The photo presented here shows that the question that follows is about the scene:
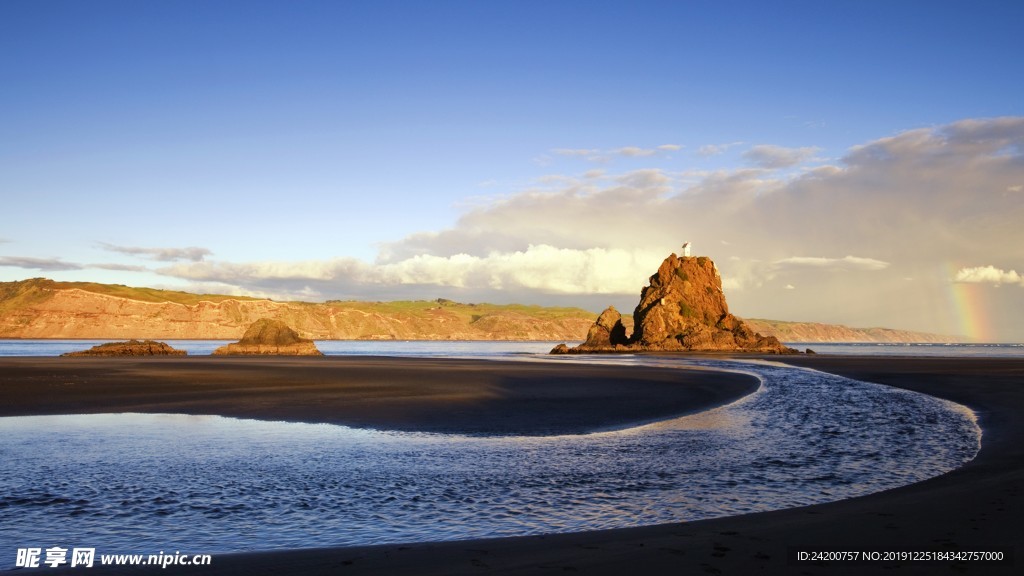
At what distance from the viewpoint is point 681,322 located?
434ft

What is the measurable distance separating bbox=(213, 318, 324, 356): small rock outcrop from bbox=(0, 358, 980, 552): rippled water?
241 ft

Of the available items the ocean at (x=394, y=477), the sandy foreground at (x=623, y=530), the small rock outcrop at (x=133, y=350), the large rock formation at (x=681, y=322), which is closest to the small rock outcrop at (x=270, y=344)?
the small rock outcrop at (x=133, y=350)

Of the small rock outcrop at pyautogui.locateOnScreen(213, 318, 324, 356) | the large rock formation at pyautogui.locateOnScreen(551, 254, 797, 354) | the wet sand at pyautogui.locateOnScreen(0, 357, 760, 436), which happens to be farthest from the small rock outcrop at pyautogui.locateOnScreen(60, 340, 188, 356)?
the large rock formation at pyautogui.locateOnScreen(551, 254, 797, 354)

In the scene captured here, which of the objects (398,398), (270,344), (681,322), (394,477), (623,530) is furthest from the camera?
(681,322)

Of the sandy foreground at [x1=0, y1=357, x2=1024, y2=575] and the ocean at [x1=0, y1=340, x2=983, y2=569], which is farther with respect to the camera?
the ocean at [x1=0, y1=340, x2=983, y2=569]

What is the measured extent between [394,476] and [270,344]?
8731cm

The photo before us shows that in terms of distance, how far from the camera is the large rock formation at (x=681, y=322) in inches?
4970

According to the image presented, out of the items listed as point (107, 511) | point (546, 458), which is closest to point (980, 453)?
point (546, 458)

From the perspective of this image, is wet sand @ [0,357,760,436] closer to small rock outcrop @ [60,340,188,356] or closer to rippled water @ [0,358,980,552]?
rippled water @ [0,358,980,552]

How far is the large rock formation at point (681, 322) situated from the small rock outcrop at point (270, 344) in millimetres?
45201

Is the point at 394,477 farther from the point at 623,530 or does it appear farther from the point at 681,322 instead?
the point at 681,322

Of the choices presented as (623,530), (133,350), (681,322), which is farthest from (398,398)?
(681,322)

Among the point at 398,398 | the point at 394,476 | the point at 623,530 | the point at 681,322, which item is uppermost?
the point at 681,322

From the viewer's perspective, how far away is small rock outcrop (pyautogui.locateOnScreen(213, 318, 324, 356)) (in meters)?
89.4
